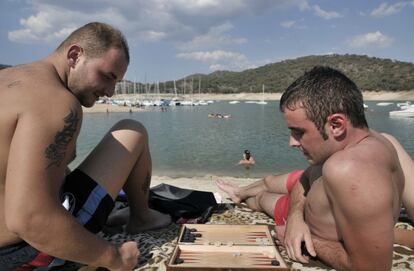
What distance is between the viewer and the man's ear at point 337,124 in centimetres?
254

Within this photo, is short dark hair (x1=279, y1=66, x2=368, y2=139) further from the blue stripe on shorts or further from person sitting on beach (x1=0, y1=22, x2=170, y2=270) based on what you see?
the blue stripe on shorts

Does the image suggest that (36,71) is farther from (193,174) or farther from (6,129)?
(193,174)

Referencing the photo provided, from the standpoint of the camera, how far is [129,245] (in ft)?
8.99

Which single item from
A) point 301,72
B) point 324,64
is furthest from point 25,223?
point 301,72

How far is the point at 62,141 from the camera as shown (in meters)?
2.25

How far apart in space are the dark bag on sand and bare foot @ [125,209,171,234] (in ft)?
1.20

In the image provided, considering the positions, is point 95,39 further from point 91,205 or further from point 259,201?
point 259,201

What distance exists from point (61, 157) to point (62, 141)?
0.09 meters

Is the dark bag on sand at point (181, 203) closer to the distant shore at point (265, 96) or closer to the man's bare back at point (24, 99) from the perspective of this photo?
the man's bare back at point (24, 99)

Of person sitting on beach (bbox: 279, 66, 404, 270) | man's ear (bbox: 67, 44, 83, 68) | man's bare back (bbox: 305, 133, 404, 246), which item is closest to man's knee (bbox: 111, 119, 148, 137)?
man's ear (bbox: 67, 44, 83, 68)

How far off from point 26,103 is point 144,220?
200cm

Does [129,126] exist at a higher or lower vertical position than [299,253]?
higher

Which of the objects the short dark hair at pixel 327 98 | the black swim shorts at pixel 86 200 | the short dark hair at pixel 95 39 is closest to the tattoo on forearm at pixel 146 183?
the black swim shorts at pixel 86 200

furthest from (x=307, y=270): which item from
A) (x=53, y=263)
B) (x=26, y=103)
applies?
(x=26, y=103)
